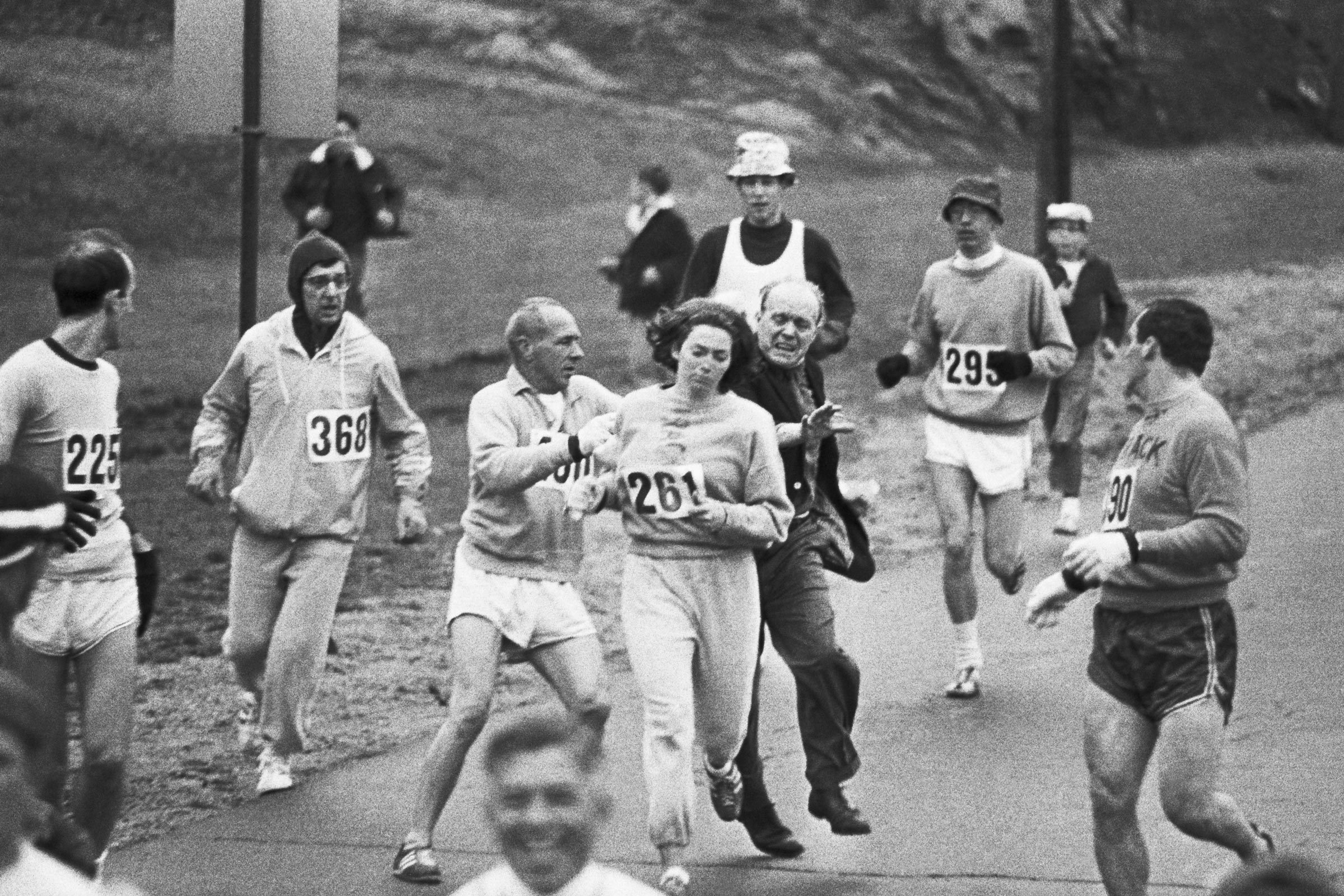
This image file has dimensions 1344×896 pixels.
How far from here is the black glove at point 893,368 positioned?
10.8 meters

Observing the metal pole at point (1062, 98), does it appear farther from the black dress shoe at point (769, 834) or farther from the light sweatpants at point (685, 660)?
the light sweatpants at point (685, 660)

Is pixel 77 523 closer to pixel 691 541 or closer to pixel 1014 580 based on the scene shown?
pixel 691 541

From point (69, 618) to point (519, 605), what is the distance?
1405mm

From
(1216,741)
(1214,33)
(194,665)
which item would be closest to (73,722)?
(194,665)

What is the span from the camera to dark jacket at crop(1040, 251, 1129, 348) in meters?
14.4

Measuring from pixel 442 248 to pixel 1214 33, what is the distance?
16.4 meters

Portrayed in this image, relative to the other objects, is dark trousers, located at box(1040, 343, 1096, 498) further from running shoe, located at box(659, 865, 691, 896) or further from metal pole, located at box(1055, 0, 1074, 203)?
running shoe, located at box(659, 865, 691, 896)

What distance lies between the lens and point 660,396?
26.1ft

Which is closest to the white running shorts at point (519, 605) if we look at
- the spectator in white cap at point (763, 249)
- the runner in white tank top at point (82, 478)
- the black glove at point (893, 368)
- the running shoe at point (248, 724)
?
the runner in white tank top at point (82, 478)

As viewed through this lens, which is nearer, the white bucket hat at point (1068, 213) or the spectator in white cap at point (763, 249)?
the spectator in white cap at point (763, 249)

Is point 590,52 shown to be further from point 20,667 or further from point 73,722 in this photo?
point 20,667

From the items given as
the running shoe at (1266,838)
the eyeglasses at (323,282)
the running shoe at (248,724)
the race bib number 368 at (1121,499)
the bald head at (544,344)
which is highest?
the eyeglasses at (323,282)

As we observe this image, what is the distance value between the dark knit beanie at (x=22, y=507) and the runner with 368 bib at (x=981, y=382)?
217 inches

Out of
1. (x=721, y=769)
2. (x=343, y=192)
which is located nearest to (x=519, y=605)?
(x=721, y=769)
